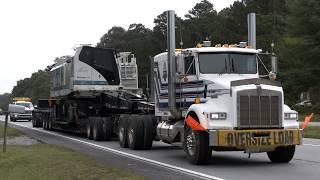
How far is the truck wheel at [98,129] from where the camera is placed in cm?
2462

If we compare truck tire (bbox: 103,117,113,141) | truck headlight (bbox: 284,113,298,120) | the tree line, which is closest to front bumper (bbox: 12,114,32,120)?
the tree line

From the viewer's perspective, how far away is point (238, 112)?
45.8 feet

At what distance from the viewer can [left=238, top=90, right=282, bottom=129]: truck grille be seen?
45.9ft

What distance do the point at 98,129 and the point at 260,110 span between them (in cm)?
1182

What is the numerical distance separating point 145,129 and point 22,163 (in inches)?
218

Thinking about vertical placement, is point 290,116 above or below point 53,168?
above

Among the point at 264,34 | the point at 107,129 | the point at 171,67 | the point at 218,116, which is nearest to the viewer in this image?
the point at 218,116

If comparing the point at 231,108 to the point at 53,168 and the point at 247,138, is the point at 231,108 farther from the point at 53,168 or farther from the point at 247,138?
the point at 53,168

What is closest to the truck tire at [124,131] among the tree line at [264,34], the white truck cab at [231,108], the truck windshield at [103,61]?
the tree line at [264,34]

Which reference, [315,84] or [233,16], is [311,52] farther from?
[233,16]

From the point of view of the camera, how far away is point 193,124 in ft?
46.9

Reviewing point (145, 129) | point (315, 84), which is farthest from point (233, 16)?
point (145, 129)

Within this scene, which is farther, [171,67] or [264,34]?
[264,34]

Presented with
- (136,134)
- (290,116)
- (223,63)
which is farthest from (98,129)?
(290,116)
